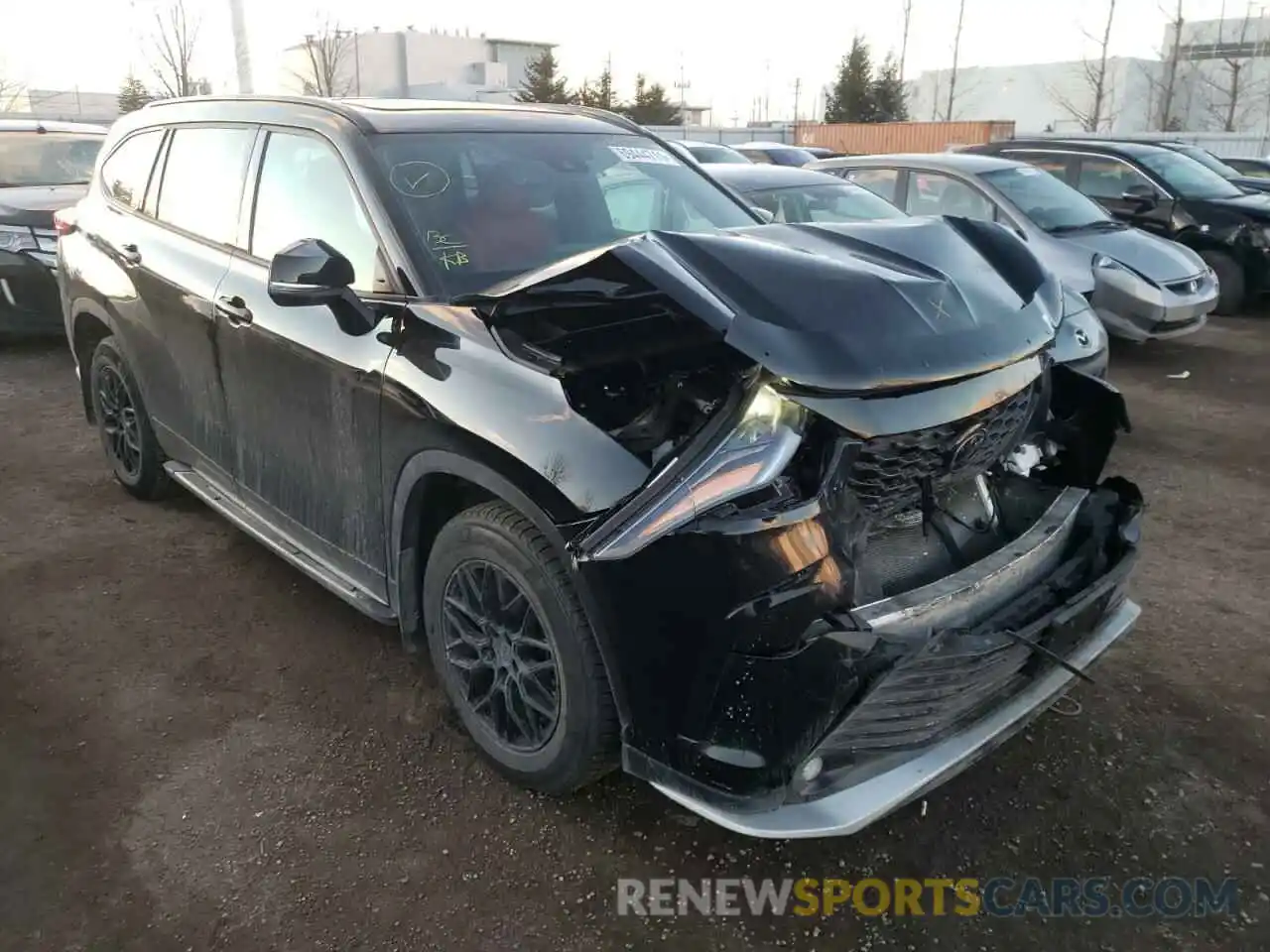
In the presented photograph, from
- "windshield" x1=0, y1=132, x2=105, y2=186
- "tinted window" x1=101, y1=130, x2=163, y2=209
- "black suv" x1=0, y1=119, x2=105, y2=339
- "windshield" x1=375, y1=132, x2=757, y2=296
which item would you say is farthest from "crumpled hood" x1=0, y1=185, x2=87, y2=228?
"windshield" x1=375, y1=132, x2=757, y2=296

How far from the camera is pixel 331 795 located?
2.91 m

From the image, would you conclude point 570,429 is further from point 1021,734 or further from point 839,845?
point 1021,734

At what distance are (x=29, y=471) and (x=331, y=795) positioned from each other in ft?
12.9

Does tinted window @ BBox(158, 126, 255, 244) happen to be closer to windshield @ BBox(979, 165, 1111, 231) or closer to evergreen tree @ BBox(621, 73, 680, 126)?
windshield @ BBox(979, 165, 1111, 231)

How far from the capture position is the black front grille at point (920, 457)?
92.4 inches

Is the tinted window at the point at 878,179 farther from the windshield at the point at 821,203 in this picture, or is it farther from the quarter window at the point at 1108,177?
the quarter window at the point at 1108,177

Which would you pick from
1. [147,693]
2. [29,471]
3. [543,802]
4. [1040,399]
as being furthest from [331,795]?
[29,471]

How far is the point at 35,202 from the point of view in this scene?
8.36 m

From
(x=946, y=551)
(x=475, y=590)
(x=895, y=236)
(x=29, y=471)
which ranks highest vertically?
(x=895, y=236)

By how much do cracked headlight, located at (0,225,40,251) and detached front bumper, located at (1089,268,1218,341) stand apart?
873cm

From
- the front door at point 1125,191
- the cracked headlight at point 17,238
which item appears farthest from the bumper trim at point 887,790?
the front door at point 1125,191

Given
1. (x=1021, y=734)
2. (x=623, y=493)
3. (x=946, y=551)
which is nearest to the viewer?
(x=623, y=493)

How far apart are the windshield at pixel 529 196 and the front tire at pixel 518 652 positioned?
817mm

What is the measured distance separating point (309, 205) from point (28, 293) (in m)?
6.16
